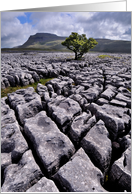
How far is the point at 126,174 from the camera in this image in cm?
385

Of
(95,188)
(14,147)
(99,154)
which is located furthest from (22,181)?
(99,154)

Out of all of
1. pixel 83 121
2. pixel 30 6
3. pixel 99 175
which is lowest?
pixel 99 175

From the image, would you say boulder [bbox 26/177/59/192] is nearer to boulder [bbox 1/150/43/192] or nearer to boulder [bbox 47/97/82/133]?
boulder [bbox 1/150/43/192]

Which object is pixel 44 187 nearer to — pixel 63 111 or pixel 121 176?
pixel 121 176

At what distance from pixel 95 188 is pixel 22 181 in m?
2.46

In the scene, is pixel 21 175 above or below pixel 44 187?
above

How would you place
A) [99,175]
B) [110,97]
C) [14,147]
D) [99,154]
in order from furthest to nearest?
[110,97]
[14,147]
[99,154]
[99,175]

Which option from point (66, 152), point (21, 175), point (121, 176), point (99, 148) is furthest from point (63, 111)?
point (121, 176)

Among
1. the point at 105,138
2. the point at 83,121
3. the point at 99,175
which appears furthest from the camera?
the point at 83,121

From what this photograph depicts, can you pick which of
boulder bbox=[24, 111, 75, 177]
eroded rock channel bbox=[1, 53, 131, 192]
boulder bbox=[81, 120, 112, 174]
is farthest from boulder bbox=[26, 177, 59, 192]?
A: boulder bbox=[81, 120, 112, 174]

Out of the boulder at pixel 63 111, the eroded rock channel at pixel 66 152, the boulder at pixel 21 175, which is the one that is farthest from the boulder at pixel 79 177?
the boulder at pixel 63 111

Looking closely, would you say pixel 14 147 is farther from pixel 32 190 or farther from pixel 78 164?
pixel 78 164

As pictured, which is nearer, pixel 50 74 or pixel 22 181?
pixel 22 181

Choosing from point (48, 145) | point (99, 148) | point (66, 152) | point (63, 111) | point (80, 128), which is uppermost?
point (63, 111)
